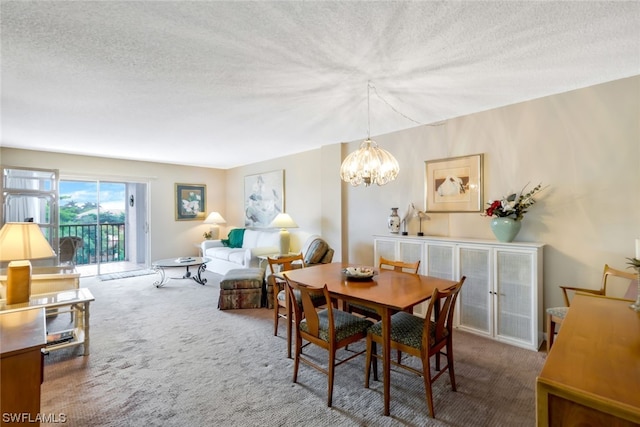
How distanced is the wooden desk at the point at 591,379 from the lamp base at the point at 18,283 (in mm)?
3178

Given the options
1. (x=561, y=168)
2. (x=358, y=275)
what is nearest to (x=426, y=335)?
(x=358, y=275)

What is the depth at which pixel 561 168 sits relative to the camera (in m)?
2.80

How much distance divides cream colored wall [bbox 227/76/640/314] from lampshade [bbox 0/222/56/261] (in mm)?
3713

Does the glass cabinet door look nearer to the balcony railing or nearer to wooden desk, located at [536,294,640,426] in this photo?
wooden desk, located at [536,294,640,426]

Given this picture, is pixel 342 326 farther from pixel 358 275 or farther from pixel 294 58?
pixel 294 58

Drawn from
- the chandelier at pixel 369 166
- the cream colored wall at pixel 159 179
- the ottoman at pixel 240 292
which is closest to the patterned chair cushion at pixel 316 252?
the ottoman at pixel 240 292

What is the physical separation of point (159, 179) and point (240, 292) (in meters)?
4.16

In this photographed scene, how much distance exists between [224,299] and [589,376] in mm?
3763

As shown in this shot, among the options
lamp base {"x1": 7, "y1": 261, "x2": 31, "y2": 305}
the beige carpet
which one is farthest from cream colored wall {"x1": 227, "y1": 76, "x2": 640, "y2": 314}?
lamp base {"x1": 7, "y1": 261, "x2": 31, "y2": 305}

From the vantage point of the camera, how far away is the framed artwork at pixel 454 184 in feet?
11.0

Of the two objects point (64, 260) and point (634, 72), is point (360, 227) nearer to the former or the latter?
point (634, 72)

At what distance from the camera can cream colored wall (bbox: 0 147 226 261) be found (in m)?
5.30

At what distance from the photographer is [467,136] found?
3416 millimetres

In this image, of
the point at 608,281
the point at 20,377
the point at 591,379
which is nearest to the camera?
the point at 591,379
